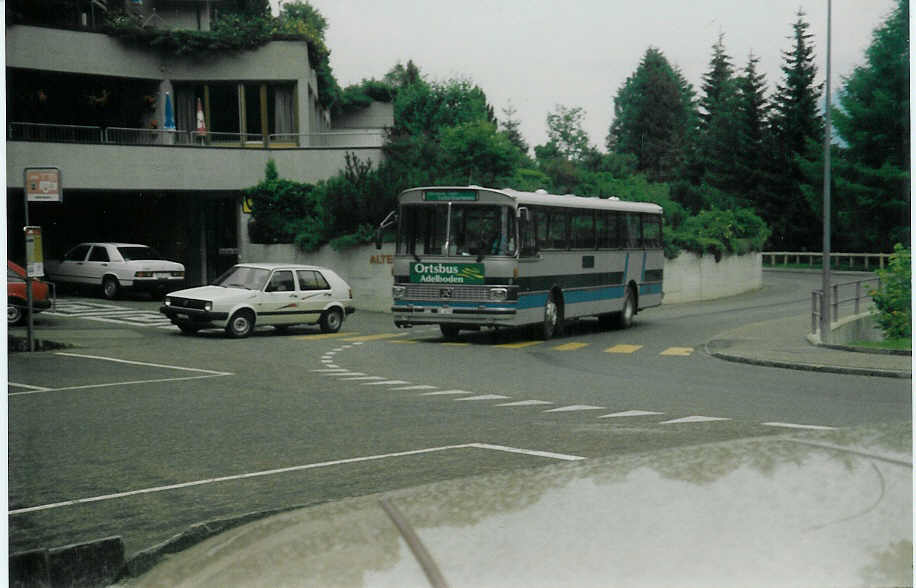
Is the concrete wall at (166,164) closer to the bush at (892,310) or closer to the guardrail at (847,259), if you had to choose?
the guardrail at (847,259)

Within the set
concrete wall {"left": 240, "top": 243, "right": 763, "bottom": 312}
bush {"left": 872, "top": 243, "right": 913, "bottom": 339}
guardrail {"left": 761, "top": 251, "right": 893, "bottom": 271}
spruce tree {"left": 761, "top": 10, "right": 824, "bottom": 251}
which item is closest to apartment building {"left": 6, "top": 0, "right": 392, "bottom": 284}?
concrete wall {"left": 240, "top": 243, "right": 763, "bottom": 312}

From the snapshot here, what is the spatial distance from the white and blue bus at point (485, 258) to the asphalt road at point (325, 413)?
76 centimetres

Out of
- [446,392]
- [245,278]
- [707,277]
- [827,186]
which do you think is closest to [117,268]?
[245,278]

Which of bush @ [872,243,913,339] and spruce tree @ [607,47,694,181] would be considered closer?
spruce tree @ [607,47,694,181]

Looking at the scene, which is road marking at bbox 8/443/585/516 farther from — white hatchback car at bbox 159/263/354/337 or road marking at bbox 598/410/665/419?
white hatchback car at bbox 159/263/354/337

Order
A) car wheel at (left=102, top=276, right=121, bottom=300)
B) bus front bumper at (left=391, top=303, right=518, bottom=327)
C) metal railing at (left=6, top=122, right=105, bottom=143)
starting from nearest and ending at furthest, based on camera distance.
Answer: metal railing at (left=6, top=122, right=105, bottom=143)
bus front bumper at (left=391, top=303, right=518, bottom=327)
car wheel at (left=102, top=276, right=121, bottom=300)

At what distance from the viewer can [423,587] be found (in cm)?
202

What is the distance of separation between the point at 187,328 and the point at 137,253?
81.4 inches

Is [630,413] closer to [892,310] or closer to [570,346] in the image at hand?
[892,310]

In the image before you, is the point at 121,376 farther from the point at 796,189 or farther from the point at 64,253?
the point at 796,189

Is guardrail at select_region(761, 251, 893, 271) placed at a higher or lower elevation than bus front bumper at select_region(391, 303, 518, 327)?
higher

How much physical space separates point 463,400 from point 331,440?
10.3ft

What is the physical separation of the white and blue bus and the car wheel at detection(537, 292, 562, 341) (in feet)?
0.07

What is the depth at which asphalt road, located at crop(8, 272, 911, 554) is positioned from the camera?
6461 millimetres
